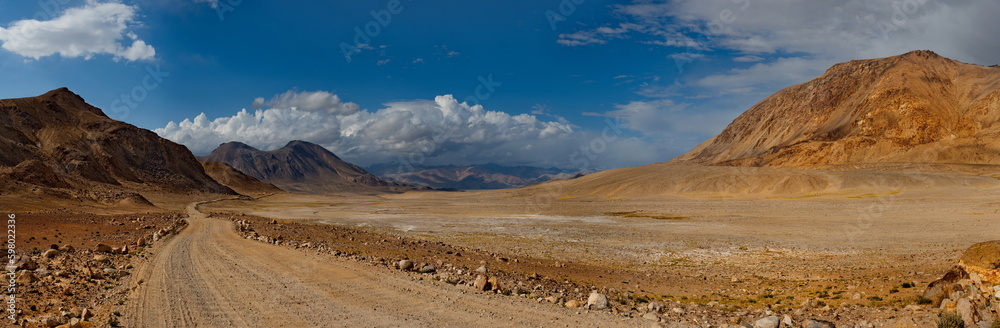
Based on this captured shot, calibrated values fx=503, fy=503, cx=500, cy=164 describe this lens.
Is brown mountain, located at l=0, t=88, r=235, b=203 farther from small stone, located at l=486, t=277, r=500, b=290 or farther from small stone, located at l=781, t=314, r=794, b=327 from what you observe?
small stone, located at l=781, t=314, r=794, b=327

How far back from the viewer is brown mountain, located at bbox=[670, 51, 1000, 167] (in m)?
132

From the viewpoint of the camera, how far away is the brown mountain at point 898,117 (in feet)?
435

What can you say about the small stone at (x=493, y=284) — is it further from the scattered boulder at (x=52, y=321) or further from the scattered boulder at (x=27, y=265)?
the scattered boulder at (x=27, y=265)

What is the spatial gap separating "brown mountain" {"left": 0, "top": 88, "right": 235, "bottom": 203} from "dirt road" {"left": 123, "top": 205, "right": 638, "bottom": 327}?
61.2 m

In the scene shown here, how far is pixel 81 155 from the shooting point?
97688mm

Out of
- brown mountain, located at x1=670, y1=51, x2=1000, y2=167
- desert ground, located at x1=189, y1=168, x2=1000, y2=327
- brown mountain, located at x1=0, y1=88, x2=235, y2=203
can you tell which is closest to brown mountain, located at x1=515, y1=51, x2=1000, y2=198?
brown mountain, located at x1=670, y1=51, x2=1000, y2=167

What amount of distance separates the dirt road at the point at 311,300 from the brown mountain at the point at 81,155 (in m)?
61.2

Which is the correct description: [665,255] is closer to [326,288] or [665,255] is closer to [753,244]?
[753,244]

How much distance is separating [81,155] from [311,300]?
114 m

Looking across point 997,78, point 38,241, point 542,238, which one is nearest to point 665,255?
point 542,238

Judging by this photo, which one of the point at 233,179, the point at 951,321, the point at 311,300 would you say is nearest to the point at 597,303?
the point at 951,321

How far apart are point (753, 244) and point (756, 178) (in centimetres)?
8296

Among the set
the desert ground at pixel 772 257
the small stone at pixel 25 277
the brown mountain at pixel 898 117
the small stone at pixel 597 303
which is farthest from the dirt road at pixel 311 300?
the brown mountain at pixel 898 117

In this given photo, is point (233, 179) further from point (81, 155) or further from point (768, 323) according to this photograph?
point (768, 323)
